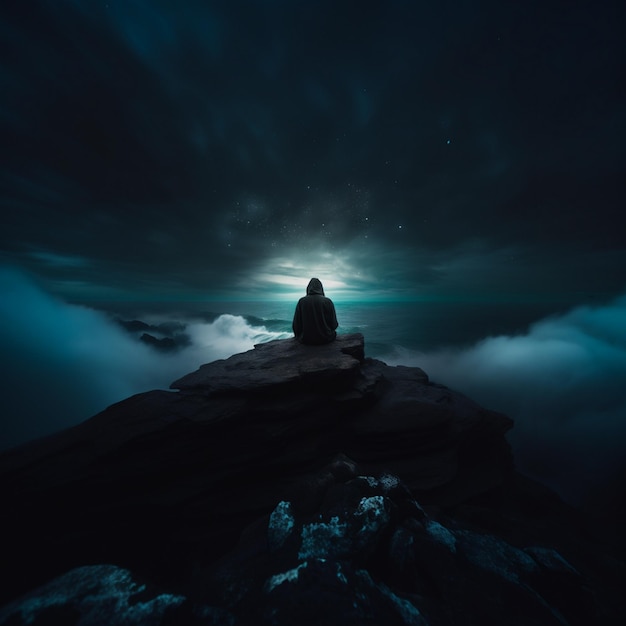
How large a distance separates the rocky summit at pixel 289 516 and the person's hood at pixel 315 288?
218 cm

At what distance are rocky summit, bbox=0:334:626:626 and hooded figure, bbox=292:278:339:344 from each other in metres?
0.51

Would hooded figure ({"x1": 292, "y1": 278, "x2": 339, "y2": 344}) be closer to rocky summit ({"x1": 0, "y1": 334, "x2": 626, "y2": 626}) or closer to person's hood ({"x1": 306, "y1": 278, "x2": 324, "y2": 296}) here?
person's hood ({"x1": 306, "y1": 278, "x2": 324, "y2": 296})

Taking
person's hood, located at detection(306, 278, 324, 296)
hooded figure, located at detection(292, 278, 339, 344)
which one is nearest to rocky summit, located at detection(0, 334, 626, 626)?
hooded figure, located at detection(292, 278, 339, 344)

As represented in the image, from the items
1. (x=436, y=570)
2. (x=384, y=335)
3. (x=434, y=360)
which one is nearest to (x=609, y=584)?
(x=436, y=570)

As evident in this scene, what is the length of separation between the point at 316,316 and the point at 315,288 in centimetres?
120

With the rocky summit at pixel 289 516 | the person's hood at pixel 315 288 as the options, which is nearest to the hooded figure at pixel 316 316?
the person's hood at pixel 315 288

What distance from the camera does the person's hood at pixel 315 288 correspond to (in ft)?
28.9

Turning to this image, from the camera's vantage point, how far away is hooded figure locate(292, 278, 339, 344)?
845cm

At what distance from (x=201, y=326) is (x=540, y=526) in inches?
3273

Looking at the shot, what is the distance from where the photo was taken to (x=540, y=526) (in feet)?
21.0

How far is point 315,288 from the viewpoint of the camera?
349 inches

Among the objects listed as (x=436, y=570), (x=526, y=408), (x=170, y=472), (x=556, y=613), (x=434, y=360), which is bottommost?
(x=526, y=408)

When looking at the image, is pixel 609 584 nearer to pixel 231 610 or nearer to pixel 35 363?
pixel 231 610

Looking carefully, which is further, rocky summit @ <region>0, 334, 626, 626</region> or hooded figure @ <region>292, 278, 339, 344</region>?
hooded figure @ <region>292, 278, 339, 344</region>
